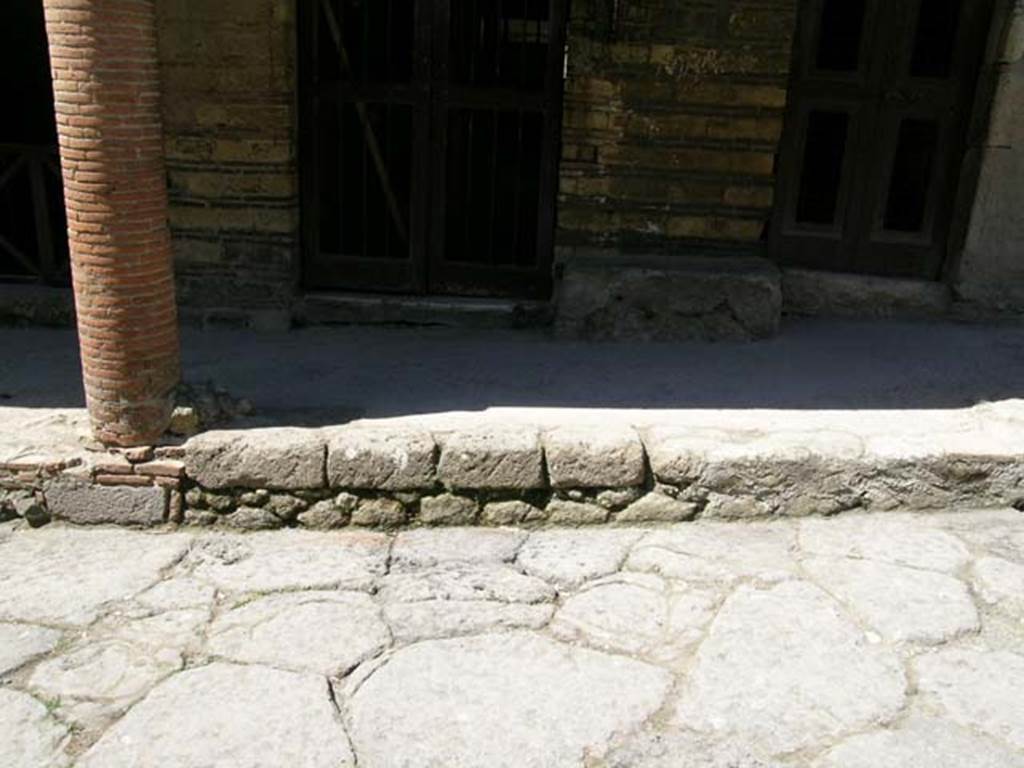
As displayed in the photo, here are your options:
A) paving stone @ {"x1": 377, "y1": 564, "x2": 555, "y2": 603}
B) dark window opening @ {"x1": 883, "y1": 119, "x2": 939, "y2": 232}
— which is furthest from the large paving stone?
dark window opening @ {"x1": 883, "y1": 119, "x2": 939, "y2": 232}

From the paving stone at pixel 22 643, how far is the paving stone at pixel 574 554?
173cm

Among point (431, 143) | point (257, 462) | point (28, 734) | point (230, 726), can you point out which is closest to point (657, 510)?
point (257, 462)

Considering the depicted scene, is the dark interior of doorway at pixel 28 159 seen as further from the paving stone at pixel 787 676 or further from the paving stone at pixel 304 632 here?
the paving stone at pixel 787 676

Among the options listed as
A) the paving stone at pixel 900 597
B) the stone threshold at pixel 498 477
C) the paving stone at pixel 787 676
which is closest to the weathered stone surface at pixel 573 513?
the stone threshold at pixel 498 477

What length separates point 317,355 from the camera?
5.33 metres

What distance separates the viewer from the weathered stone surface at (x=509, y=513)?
4125 mm

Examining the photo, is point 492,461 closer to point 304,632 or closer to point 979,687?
point 304,632

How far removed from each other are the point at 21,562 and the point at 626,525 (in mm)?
2473

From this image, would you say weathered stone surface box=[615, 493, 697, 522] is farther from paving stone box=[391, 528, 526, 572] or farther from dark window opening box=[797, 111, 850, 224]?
dark window opening box=[797, 111, 850, 224]

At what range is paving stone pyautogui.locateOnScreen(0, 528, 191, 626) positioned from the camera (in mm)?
3506

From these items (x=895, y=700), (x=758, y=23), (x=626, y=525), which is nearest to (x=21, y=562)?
(x=626, y=525)

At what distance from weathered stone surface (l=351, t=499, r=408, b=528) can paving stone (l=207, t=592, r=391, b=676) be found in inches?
21.0

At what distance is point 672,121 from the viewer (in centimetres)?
549

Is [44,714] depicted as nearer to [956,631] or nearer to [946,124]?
[956,631]
